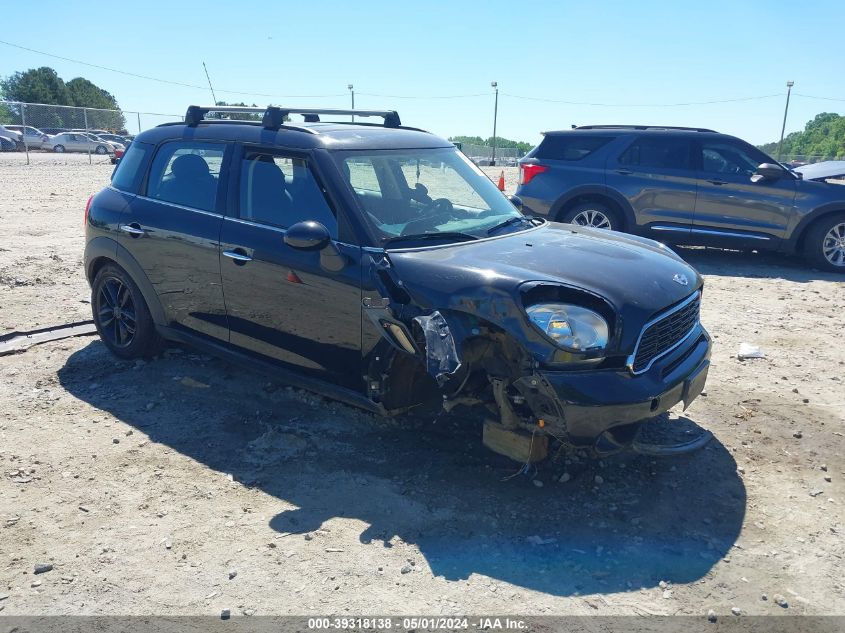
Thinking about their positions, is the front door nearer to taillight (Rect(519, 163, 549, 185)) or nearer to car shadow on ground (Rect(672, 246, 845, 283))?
taillight (Rect(519, 163, 549, 185))

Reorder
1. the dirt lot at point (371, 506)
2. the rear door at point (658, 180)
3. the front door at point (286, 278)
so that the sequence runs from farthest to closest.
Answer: the rear door at point (658, 180)
the front door at point (286, 278)
the dirt lot at point (371, 506)

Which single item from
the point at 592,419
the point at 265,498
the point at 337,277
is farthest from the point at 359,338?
the point at 592,419

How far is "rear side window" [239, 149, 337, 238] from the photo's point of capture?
446 centimetres

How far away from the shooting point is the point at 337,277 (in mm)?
4215

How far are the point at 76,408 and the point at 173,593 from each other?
2.36m

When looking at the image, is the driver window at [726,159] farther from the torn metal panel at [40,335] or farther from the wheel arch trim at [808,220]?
the torn metal panel at [40,335]

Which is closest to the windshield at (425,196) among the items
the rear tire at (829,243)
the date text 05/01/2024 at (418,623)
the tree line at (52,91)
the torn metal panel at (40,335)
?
the date text 05/01/2024 at (418,623)

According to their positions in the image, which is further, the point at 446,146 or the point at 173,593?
the point at 446,146

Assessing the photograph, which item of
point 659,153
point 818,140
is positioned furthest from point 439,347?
point 818,140

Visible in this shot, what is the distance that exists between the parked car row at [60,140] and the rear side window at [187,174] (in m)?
31.1

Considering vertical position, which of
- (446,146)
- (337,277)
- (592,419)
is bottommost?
(592,419)

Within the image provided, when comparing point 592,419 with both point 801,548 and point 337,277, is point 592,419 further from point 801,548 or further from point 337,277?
point 337,277

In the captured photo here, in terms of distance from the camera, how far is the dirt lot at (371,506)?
319cm

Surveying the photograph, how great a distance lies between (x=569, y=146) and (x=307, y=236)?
7.63 meters
